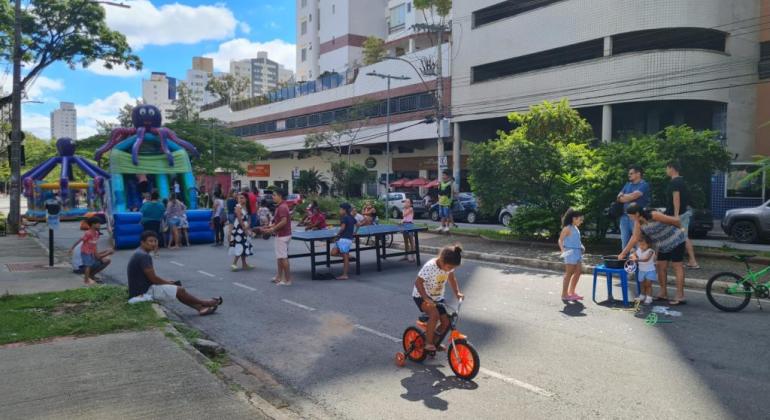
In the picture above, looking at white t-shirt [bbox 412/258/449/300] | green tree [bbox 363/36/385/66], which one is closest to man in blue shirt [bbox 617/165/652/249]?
white t-shirt [bbox 412/258/449/300]

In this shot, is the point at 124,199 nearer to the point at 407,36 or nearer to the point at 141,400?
the point at 141,400

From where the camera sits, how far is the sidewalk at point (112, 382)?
4.66 meters

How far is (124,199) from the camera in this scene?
19.5 meters

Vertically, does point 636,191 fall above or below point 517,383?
above

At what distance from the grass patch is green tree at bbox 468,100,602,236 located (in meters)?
10.2

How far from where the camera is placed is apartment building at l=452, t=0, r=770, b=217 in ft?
90.7

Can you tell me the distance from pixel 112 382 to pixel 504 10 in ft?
117

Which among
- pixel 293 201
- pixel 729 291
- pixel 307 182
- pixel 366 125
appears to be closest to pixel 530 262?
pixel 729 291

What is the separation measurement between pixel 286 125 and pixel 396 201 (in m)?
30.3

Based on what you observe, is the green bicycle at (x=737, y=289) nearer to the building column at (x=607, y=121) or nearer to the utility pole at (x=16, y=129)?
the utility pole at (x=16, y=129)

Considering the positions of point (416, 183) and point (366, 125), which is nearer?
point (416, 183)

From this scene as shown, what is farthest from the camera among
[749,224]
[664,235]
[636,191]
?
[749,224]

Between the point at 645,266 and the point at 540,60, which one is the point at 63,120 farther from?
the point at 645,266

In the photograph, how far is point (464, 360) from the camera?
18.4ft
